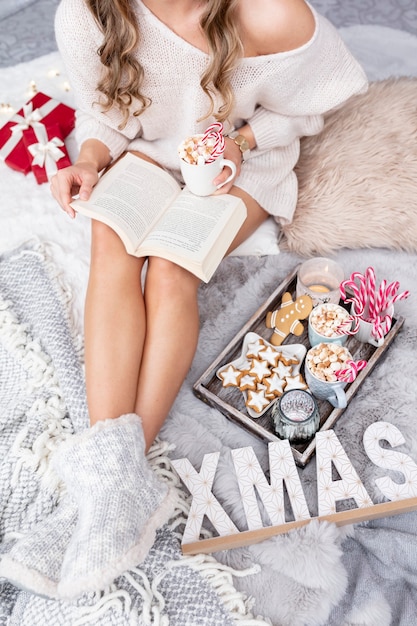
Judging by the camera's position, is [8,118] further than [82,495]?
Yes

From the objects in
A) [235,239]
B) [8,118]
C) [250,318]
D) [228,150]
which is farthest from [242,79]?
[8,118]

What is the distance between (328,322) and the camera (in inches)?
42.7

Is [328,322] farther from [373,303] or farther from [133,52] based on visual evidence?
[133,52]

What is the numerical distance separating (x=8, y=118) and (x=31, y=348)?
75cm

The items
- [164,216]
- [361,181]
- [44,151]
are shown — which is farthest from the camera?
[44,151]

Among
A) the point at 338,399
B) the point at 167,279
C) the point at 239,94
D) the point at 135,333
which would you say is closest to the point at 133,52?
the point at 239,94

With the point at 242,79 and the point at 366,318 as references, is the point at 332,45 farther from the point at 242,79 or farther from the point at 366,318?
the point at 366,318

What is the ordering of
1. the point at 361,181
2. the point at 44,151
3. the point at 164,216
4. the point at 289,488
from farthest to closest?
the point at 44,151, the point at 361,181, the point at 164,216, the point at 289,488

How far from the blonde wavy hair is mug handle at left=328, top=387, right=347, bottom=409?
1.93ft

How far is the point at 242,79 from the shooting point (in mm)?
1151

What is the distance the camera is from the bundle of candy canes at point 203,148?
3.51ft

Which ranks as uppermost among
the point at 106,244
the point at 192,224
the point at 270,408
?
the point at 192,224

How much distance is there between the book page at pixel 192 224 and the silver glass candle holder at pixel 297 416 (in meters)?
Answer: 0.30

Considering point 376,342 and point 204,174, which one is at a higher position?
point 204,174
